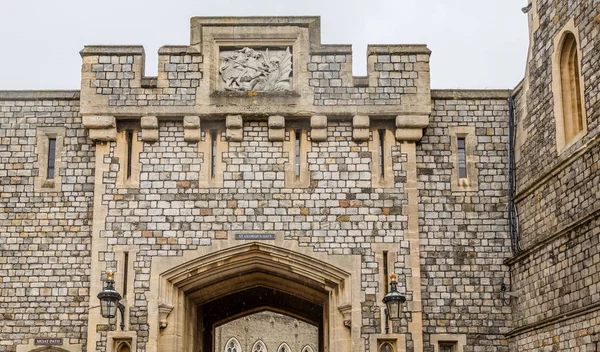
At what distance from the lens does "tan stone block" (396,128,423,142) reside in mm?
15312

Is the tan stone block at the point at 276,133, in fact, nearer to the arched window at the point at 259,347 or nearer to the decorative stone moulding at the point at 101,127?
the decorative stone moulding at the point at 101,127

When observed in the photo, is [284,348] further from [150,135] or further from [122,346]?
[150,135]

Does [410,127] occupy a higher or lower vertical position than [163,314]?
higher

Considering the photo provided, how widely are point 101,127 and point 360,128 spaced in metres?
4.49

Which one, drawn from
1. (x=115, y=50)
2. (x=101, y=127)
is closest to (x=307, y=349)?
(x=101, y=127)

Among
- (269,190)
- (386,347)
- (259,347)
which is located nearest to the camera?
(386,347)

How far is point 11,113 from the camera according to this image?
15.8m

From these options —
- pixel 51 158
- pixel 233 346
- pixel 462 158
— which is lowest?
pixel 233 346

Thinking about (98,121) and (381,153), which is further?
(381,153)

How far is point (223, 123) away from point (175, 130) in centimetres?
85

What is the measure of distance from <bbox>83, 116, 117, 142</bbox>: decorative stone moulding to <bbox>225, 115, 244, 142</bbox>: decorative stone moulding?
196 centimetres

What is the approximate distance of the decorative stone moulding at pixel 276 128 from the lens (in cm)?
1521

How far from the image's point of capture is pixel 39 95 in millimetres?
15844

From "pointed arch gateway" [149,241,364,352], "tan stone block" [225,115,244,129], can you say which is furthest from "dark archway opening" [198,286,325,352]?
"tan stone block" [225,115,244,129]
